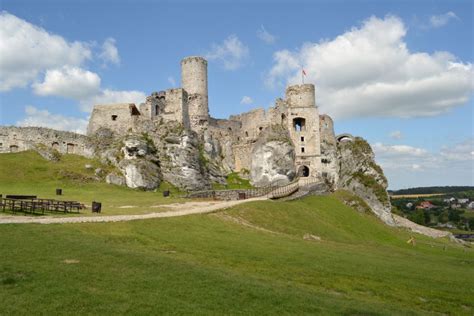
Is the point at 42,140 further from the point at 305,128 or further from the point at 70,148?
the point at 305,128

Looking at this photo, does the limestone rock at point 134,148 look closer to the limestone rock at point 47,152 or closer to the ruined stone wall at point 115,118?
the ruined stone wall at point 115,118

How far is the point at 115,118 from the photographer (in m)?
58.7

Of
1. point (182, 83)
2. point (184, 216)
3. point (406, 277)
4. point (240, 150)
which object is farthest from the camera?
point (240, 150)

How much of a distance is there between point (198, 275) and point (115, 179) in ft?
123

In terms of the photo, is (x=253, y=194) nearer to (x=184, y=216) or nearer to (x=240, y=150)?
(x=184, y=216)

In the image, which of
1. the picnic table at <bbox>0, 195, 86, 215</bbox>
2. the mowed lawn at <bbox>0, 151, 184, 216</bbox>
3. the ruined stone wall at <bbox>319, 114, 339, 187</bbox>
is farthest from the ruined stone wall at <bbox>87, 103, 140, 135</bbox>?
the picnic table at <bbox>0, 195, 86, 215</bbox>

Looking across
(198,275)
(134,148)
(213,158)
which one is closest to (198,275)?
(198,275)

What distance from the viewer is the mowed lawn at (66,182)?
37281mm

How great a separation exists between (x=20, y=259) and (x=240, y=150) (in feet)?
180

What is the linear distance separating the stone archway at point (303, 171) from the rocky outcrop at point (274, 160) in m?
2.19

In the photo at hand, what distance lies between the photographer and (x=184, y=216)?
2688 centimetres

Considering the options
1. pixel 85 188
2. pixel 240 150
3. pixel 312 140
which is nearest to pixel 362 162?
pixel 312 140

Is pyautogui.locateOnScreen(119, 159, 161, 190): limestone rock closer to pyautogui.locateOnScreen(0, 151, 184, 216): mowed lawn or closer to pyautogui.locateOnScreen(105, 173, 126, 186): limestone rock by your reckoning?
pyautogui.locateOnScreen(105, 173, 126, 186): limestone rock

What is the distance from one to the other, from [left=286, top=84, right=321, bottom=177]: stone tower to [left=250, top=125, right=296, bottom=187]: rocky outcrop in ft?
6.74
